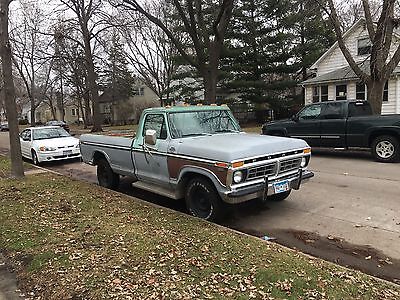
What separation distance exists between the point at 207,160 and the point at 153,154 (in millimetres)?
1571

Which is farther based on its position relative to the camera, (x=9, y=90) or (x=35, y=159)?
(x=35, y=159)

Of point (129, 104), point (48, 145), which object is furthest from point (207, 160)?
point (129, 104)

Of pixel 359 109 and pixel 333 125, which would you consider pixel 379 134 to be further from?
pixel 333 125

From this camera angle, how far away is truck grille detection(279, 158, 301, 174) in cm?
600

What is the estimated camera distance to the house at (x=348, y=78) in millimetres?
23547

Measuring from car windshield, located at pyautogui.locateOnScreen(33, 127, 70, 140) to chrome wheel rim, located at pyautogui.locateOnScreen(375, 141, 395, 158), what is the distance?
11.5 metres

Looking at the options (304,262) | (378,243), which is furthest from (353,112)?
(304,262)

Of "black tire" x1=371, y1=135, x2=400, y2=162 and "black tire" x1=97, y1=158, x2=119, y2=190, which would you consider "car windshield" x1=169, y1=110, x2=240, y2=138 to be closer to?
"black tire" x1=97, y1=158, x2=119, y2=190

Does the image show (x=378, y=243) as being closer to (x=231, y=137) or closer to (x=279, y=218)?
(x=279, y=218)

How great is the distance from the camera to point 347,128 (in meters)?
11.8

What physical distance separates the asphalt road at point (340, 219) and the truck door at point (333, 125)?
247 cm

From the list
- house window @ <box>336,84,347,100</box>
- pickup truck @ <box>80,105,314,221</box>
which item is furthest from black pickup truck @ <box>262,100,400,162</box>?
house window @ <box>336,84,347,100</box>

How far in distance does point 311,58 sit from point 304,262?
29.3 metres

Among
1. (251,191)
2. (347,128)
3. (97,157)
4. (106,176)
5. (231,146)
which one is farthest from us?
(347,128)
